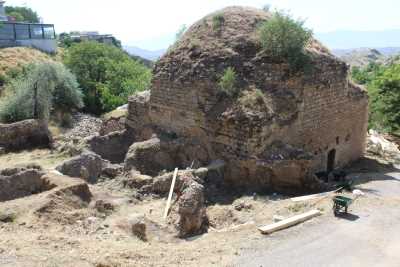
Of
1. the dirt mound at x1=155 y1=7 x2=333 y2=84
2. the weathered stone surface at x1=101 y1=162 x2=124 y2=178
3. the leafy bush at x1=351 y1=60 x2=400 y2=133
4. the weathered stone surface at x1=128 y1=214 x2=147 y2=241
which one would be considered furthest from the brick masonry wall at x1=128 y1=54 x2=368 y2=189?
the leafy bush at x1=351 y1=60 x2=400 y2=133

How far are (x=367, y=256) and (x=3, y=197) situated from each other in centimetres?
932

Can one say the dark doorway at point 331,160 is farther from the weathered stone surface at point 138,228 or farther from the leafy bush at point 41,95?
the leafy bush at point 41,95

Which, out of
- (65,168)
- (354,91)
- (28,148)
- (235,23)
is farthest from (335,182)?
(28,148)

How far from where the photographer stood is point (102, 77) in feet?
109

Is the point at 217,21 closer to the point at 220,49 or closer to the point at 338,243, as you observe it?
the point at 220,49

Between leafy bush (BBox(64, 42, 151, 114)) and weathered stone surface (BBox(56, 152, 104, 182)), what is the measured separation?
1677cm

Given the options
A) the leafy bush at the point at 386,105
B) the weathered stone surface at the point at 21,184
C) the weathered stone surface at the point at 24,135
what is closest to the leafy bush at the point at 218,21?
the weathered stone surface at the point at 21,184

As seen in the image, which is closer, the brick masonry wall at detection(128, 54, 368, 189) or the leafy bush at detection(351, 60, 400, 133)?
the brick masonry wall at detection(128, 54, 368, 189)

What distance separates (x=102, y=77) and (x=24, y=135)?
15.6m

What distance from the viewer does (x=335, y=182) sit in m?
13.2

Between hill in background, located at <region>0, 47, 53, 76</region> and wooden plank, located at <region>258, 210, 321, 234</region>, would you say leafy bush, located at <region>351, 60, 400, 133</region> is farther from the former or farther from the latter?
hill in background, located at <region>0, 47, 53, 76</region>

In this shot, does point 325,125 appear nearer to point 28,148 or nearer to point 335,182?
point 335,182

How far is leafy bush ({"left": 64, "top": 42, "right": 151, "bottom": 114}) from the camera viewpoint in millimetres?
30500

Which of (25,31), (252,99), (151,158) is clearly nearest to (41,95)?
(151,158)
